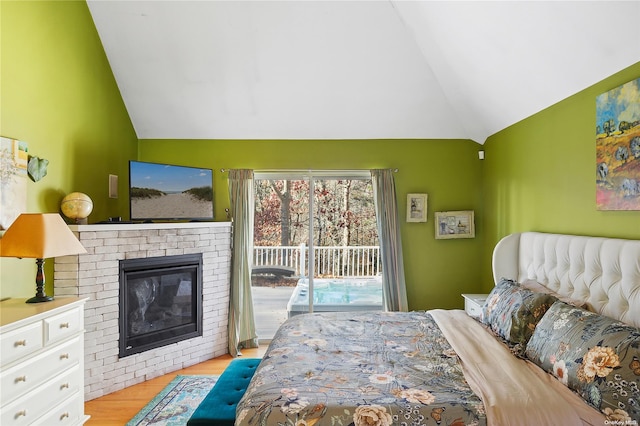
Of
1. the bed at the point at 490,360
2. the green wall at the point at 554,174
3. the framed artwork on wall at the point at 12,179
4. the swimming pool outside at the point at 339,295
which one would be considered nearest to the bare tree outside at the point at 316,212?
the swimming pool outside at the point at 339,295

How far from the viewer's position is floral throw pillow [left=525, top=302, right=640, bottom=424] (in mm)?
1521

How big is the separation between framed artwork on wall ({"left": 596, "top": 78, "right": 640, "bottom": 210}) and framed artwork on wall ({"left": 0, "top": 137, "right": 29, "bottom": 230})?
3.90 meters

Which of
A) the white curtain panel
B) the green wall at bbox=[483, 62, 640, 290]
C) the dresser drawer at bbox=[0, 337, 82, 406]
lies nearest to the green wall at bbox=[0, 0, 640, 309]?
the green wall at bbox=[483, 62, 640, 290]

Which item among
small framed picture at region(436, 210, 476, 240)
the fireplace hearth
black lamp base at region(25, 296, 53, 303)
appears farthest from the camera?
small framed picture at region(436, 210, 476, 240)

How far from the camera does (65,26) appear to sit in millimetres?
3217

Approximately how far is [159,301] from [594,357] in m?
3.52

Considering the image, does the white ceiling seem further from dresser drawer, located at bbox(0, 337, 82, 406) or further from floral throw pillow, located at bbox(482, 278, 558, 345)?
dresser drawer, located at bbox(0, 337, 82, 406)

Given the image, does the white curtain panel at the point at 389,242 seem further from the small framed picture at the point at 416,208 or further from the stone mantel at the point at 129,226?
the stone mantel at the point at 129,226

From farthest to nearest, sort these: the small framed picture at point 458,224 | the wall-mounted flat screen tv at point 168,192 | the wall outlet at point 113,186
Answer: the small framed picture at point 458,224 → the wall outlet at point 113,186 → the wall-mounted flat screen tv at point 168,192

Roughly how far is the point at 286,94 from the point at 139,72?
153cm

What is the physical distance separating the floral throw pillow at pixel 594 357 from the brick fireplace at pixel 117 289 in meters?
3.12

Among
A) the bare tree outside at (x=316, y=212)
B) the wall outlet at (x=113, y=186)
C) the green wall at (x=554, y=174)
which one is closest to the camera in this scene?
the green wall at (x=554, y=174)

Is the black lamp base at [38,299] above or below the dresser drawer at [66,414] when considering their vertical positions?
above

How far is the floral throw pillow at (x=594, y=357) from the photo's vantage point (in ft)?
4.99
